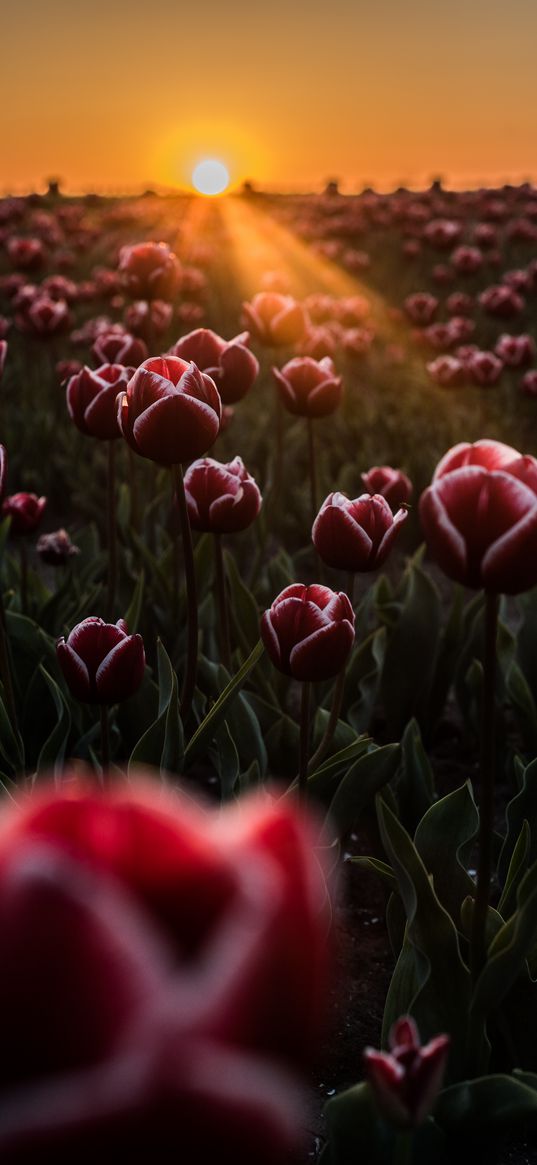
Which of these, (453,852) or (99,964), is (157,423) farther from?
(99,964)

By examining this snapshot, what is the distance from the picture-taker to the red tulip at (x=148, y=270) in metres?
3.73

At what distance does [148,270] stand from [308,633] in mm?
2274

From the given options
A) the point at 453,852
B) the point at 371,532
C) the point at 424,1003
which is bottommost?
the point at 424,1003

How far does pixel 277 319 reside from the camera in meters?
3.84

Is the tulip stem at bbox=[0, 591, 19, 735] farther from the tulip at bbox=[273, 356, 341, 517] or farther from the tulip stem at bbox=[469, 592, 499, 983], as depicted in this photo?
the tulip stem at bbox=[469, 592, 499, 983]

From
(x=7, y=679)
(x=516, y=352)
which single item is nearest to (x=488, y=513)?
(x=7, y=679)

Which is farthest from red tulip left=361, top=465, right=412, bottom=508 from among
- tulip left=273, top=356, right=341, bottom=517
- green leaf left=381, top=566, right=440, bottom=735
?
green leaf left=381, top=566, right=440, bottom=735

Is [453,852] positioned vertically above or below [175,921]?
below

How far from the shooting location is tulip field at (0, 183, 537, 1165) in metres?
0.52

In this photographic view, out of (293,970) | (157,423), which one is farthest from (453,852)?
(293,970)

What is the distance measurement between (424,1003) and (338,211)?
15.8m

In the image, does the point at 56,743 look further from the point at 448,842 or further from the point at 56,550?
the point at 56,550

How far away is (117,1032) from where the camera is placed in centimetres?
51

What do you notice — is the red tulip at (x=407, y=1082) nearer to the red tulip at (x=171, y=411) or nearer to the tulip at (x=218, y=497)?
the red tulip at (x=171, y=411)
